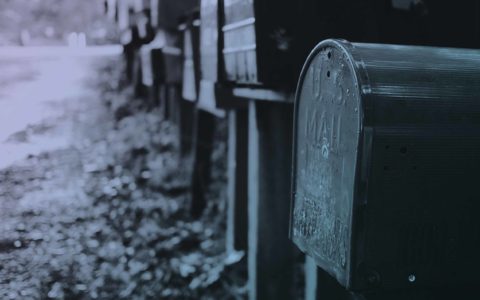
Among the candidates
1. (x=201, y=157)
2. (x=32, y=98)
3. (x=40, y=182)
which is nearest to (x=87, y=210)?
(x=40, y=182)

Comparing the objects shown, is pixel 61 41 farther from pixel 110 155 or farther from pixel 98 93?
pixel 98 93

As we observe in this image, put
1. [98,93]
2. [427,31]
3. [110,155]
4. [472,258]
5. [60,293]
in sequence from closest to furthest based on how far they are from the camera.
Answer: [472,258] < [60,293] < [427,31] < [110,155] < [98,93]

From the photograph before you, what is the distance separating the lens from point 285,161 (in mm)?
3822

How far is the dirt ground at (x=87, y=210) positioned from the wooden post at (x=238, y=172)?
0.31 m

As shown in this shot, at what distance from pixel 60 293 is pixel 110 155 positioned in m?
2.44

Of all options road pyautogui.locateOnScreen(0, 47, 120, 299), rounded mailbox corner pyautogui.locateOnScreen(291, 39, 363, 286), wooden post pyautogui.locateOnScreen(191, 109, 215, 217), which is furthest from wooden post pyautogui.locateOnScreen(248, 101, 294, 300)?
wooden post pyautogui.locateOnScreen(191, 109, 215, 217)

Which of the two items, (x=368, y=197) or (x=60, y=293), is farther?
(x=60, y=293)

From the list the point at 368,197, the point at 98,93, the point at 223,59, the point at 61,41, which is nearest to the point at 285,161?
the point at 223,59

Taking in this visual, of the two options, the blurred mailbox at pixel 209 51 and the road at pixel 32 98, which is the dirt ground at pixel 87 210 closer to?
the road at pixel 32 98

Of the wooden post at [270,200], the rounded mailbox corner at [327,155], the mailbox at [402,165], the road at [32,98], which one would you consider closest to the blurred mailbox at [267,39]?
the wooden post at [270,200]

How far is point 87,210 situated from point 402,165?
7.48ft

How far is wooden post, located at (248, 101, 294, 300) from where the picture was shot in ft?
12.4

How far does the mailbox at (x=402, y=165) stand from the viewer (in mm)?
1924

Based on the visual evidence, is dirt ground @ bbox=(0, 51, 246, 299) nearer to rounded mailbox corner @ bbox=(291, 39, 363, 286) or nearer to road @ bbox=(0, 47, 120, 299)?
road @ bbox=(0, 47, 120, 299)
